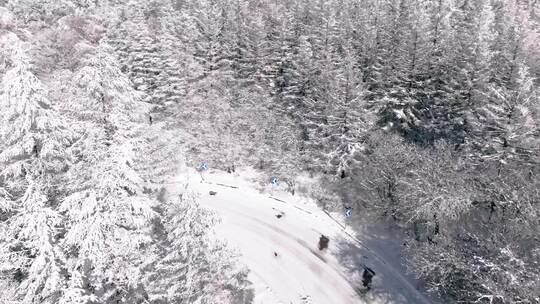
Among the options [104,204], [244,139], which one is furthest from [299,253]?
[104,204]

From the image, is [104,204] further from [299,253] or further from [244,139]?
[244,139]

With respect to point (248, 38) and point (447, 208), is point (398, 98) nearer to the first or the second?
point (447, 208)

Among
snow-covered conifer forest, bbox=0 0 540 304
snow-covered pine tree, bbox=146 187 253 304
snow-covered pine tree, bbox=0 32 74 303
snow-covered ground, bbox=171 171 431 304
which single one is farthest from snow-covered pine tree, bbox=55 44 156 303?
snow-covered ground, bbox=171 171 431 304

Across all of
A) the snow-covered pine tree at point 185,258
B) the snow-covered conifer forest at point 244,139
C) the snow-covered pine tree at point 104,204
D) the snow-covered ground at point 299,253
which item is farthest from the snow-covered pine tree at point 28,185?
the snow-covered ground at point 299,253

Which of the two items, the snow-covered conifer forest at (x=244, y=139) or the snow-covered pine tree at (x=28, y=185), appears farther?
the snow-covered conifer forest at (x=244, y=139)

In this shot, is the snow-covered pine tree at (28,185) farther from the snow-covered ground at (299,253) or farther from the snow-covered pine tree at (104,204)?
the snow-covered ground at (299,253)

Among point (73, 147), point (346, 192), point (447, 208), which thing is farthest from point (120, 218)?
point (346, 192)

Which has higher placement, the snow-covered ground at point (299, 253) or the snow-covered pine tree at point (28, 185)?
the snow-covered pine tree at point (28, 185)
